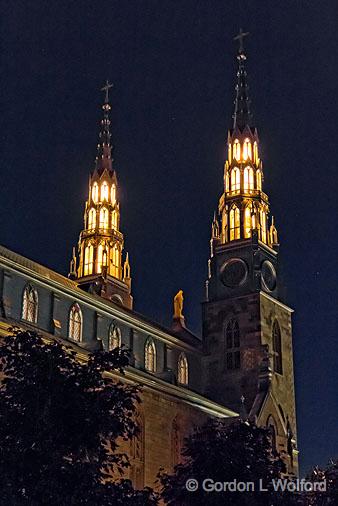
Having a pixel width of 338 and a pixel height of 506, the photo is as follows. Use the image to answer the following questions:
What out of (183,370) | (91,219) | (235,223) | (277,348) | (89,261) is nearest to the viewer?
(183,370)

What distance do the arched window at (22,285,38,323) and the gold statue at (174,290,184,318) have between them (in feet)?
89.0

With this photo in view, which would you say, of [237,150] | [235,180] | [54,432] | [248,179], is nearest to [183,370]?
[235,180]

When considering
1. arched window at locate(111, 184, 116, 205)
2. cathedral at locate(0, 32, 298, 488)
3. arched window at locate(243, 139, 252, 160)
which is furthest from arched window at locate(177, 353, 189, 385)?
arched window at locate(111, 184, 116, 205)

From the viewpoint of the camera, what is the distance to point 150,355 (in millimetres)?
76188

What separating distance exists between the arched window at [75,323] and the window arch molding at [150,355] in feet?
28.4

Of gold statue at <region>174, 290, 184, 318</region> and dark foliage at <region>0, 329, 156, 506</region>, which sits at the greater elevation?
gold statue at <region>174, 290, 184, 318</region>

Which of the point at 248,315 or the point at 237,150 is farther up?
the point at 237,150

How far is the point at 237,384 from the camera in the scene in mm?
81062

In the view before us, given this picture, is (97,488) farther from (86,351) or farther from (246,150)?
(246,150)

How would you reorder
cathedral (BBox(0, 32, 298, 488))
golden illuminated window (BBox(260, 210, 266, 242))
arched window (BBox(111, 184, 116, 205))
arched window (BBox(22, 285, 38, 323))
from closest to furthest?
arched window (BBox(22, 285, 38, 323)), cathedral (BBox(0, 32, 298, 488)), golden illuminated window (BBox(260, 210, 266, 242)), arched window (BBox(111, 184, 116, 205))

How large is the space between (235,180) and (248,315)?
14262 millimetres

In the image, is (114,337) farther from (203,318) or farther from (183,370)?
(203,318)

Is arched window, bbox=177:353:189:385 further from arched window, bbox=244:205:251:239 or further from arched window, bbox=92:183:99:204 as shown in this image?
arched window, bbox=92:183:99:204

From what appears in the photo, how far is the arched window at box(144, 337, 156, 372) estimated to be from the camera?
7538cm
